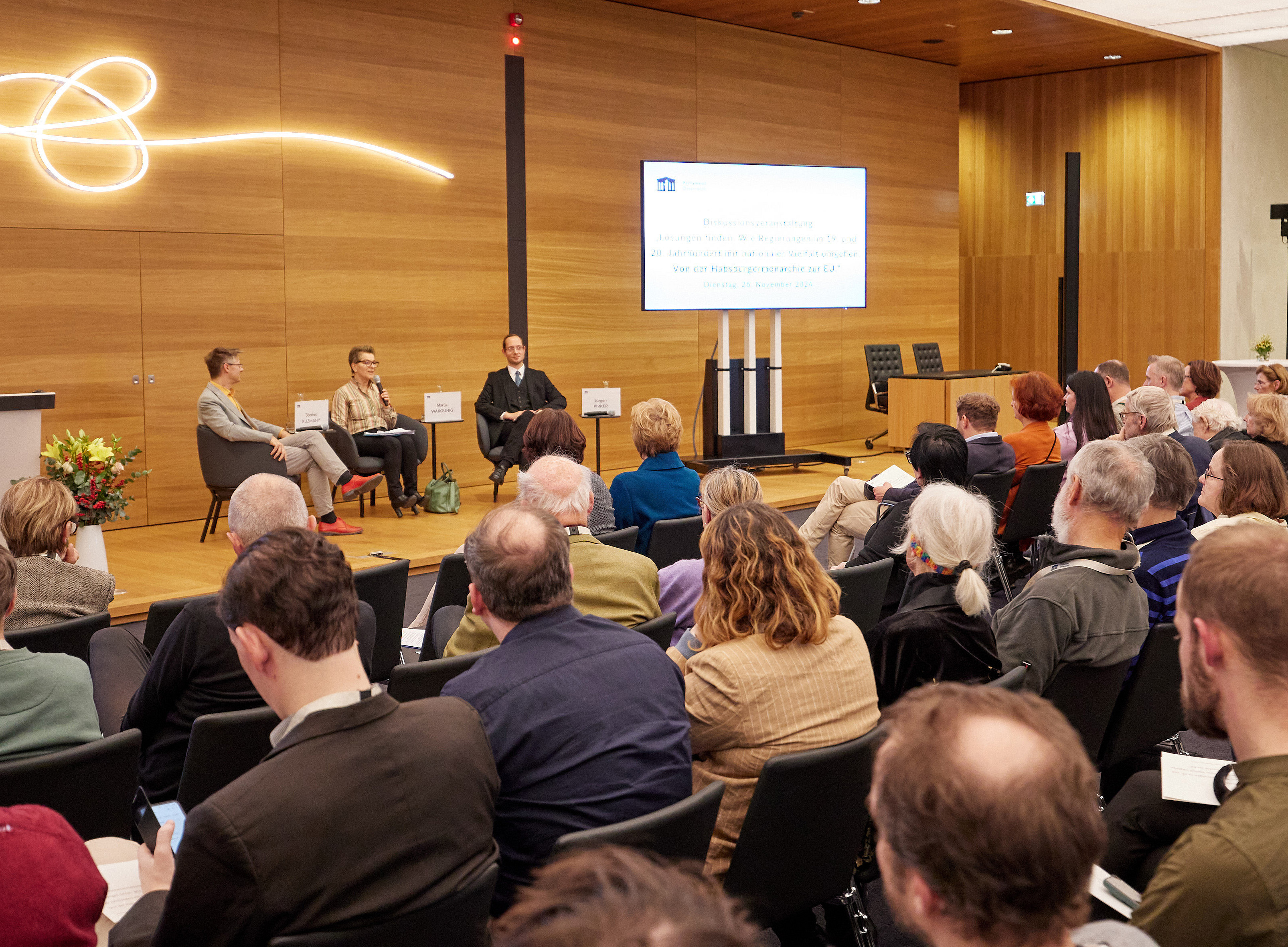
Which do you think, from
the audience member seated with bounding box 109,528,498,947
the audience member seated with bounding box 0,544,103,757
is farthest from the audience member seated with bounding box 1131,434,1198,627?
the audience member seated with bounding box 0,544,103,757

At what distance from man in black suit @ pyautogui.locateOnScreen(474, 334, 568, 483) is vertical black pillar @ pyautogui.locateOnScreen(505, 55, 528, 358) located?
0.89m

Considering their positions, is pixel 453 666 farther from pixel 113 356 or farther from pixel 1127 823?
pixel 113 356

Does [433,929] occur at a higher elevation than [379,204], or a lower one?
lower

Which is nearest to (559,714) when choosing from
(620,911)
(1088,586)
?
(620,911)

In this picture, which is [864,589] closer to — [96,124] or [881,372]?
[96,124]

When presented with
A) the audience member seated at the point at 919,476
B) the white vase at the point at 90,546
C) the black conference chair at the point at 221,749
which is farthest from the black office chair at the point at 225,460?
the black conference chair at the point at 221,749

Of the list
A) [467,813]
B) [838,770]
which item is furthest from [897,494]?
[467,813]

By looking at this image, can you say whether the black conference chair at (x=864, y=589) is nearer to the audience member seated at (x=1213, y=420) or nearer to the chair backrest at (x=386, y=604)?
the chair backrest at (x=386, y=604)

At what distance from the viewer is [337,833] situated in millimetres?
1683

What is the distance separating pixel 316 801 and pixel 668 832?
559 mm

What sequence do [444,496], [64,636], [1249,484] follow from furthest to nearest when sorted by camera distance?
[444,496]
[1249,484]
[64,636]

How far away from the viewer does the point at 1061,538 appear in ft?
11.2

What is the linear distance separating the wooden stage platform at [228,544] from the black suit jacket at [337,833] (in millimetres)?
4339

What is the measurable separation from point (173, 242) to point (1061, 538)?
6.85 metres
